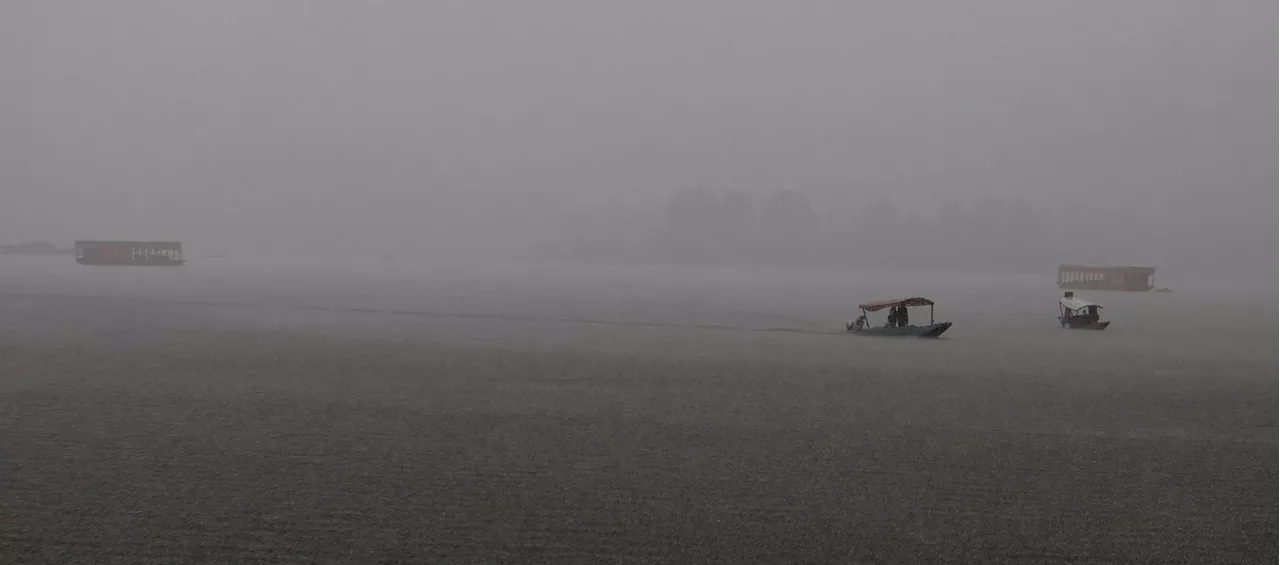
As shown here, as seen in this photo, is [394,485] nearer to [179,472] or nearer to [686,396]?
[179,472]

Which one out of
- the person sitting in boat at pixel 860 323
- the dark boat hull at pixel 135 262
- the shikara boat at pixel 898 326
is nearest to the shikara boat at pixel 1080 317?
the shikara boat at pixel 898 326

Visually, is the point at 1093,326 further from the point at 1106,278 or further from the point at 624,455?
the point at 1106,278

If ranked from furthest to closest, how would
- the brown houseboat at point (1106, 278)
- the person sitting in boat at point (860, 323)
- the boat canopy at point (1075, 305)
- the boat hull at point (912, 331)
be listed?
1. the brown houseboat at point (1106, 278)
2. the boat canopy at point (1075, 305)
3. the person sitting in boat at point (860, 323)
4. the boat hull at point (912, 331)

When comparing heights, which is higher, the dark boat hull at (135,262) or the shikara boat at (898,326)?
the dark boat hull at (135,262)

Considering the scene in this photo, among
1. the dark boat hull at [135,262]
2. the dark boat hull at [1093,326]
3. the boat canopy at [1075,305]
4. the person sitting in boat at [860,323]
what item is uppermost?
the dark boat hull at [135,262]

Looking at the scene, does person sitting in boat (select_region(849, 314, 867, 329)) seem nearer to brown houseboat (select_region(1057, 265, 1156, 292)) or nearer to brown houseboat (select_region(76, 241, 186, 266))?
brown houseboat (select_region(1057, 265, 1156, 292))

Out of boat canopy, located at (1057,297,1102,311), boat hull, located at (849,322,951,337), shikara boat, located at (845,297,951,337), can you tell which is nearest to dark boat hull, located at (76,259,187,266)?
shikara boat, located at (845,297,951,337)

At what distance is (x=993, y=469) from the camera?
6527mm

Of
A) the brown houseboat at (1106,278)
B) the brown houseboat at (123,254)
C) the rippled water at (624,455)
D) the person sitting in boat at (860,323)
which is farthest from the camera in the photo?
the brown houseboat at (123,254)

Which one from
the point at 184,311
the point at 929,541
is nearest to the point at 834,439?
the point at 929,541

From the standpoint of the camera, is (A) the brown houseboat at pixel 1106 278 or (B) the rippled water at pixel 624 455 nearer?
(B) the rippled water at pixel 624 455

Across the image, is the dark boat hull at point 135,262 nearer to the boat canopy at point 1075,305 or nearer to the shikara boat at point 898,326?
the shikara boat at point 898,326

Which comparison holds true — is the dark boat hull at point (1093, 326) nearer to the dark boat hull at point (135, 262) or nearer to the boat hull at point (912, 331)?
the boat hull at point (912, 331)

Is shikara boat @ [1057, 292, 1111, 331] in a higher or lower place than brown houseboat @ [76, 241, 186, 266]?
lower
